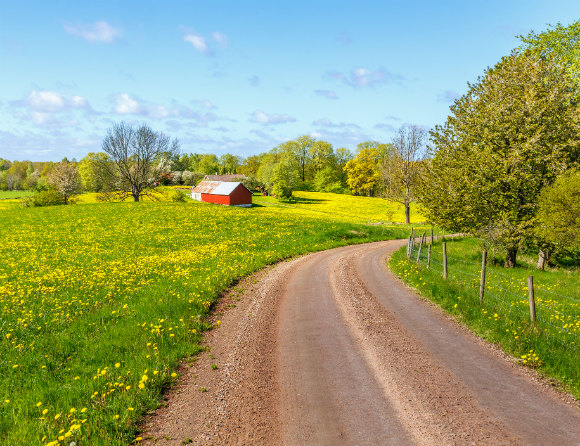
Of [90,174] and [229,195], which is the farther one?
[90,174]

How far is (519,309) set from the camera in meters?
12.7

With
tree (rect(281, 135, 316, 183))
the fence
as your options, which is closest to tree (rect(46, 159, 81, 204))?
tree (rect(281, 135, 316, 183))

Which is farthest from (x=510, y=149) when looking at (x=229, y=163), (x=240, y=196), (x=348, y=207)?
(x=229, y=163)

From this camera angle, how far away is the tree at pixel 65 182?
72.9 meters

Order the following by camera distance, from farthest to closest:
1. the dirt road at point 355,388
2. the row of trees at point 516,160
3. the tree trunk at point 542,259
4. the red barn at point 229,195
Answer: the red barn at point 229,195 → the tree trunk at point 542,259 → the row of trees at point 516,160 → the dirt road at point 355,388

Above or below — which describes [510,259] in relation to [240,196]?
below

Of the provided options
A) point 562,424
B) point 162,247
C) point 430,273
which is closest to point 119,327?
point 562,424

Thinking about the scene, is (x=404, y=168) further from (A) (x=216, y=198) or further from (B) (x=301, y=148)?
(B) (x=301, y=148)

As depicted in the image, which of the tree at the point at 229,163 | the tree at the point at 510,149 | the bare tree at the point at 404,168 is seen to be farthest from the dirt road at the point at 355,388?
the tree at the point at 229,163

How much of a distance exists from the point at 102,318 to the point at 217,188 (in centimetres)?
7313

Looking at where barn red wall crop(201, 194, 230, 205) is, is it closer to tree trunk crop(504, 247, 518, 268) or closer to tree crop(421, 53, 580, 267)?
tree crop(421, 53, 580, 267)

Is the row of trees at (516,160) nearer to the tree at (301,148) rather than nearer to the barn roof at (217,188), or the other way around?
the barn roof at (217,188)

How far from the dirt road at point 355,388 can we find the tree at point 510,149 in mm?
11941

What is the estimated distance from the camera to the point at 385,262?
2406cm
